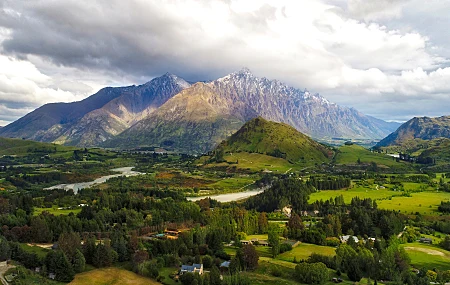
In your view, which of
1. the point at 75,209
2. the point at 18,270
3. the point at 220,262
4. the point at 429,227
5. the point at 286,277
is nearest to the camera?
the point at 18,270

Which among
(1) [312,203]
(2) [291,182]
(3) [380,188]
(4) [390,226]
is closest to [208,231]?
(4) [390,226]

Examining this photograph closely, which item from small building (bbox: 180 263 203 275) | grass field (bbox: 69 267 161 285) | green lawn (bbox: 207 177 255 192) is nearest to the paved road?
grass field (bbox: 69 267 161 285)

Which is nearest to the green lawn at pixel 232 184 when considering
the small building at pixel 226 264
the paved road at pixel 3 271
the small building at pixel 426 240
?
the small building at pixel 426 240

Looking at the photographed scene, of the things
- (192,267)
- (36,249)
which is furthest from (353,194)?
(36,249)

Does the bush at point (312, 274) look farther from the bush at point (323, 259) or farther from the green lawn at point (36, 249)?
the green lawn at point (36, 249)

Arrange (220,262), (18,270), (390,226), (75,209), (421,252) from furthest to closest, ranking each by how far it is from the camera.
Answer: (75,209) → (390,226) → (421,252) → (220,262) → (18,270)

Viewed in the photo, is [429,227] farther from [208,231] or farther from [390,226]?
[208,231]
